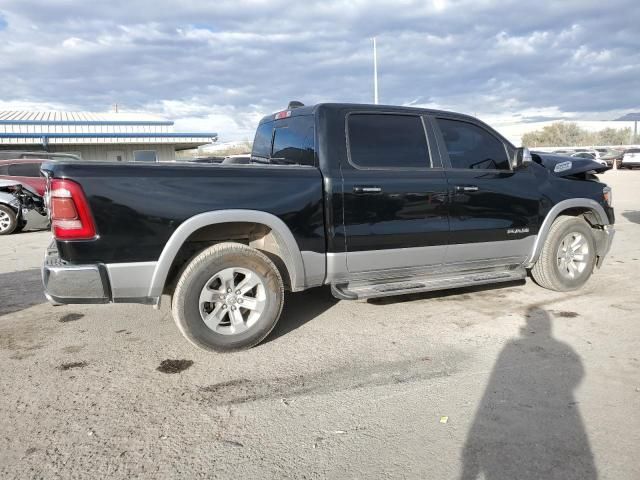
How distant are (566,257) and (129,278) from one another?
459 cm

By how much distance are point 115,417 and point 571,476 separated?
2543 mm

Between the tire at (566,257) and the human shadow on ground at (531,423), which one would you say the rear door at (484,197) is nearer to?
the tire at (566,257)

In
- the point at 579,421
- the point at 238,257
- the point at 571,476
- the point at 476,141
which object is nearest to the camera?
the point at 571,476

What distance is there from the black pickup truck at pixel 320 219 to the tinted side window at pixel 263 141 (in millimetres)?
28

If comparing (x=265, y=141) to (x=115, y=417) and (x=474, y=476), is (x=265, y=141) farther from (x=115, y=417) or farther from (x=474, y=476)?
(x=474, y=476)

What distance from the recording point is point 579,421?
2984 millimetres

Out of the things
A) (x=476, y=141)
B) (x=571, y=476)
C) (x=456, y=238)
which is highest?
(x=476, y=141)

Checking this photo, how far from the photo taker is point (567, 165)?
18.5 feet

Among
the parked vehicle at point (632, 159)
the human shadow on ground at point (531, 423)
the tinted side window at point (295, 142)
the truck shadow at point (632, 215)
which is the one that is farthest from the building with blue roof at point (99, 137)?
the parked vehicle at point (632, 159)

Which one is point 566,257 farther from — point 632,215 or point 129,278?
point 632,215

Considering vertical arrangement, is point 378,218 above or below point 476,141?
below

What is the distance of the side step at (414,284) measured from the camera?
438cm

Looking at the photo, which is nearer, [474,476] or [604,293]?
[474,476]

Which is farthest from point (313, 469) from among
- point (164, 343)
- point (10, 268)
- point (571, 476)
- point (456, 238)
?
point (10, 268)
